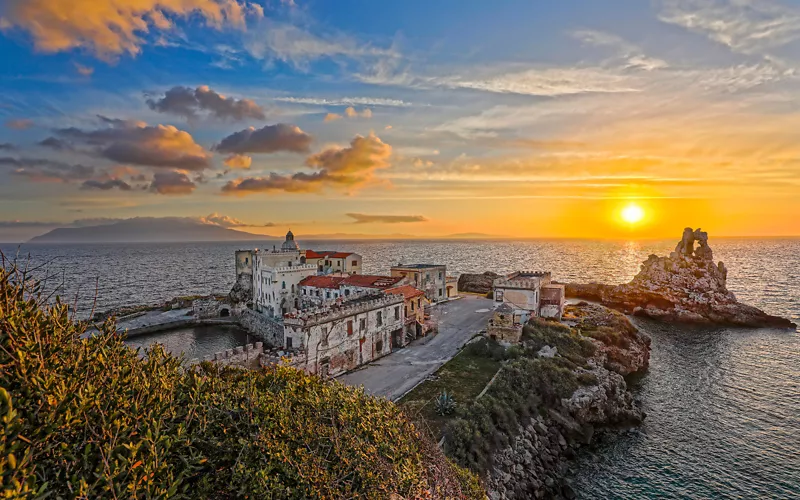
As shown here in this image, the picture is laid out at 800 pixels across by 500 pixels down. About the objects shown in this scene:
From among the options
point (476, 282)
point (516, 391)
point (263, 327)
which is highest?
point (476, 282)

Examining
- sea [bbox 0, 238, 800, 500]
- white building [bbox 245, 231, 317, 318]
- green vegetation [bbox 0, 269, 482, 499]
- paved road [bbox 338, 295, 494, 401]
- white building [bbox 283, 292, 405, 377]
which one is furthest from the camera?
white building [bbox 245, 231, 317, 318]

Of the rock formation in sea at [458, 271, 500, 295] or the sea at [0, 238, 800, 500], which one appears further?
the rock formation in sea at [458, 271, 500, 295]

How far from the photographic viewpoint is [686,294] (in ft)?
246

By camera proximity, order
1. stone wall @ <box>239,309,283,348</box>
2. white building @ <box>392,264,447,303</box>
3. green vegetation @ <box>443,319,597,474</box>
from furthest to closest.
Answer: white building @ <box>392,264,447,303</box>, stone wall @ <box>239,309,283,348</box>, green vegetation @ <box>443,319,597,474</box>

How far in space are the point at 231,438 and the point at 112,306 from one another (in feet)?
298

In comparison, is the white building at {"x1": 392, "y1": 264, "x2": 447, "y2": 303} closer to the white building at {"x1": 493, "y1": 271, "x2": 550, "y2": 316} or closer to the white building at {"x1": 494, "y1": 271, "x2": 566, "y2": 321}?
the white building at {"x1": 494, "y1": 271, "x2": 566, "y2": 321}

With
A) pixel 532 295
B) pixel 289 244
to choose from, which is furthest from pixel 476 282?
pixel 289 244

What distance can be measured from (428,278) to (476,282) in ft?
125

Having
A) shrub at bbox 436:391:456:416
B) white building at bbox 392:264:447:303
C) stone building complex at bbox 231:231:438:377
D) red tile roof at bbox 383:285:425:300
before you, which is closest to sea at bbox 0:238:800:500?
stone building complex at bbox 231:231:438:377

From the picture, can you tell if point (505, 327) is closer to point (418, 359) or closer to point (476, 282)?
point (418, 359)

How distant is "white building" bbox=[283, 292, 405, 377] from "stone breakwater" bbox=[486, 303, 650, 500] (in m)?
15.1

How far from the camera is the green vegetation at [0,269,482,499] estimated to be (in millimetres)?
8164

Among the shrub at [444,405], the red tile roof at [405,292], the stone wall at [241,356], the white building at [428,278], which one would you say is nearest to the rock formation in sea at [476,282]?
the white building at [428,278]

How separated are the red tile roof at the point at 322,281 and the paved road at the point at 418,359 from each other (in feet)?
48.1
